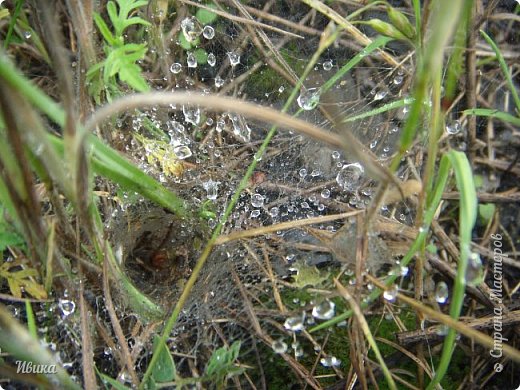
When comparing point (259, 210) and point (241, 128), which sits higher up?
point (241, 128)

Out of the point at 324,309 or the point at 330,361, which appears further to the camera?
the point at 330,361

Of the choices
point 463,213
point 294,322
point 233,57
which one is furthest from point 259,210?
point 463,213

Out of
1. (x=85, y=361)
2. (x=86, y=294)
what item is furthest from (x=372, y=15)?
(x=85, y=361)

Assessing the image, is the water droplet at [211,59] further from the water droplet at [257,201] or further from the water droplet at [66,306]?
the water droplet at [66,306]

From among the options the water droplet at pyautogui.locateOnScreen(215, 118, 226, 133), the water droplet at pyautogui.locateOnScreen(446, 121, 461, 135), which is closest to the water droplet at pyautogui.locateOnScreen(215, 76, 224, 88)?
the water droplet at pyautogui.locateOnScreen(215, 118, 226, 133)

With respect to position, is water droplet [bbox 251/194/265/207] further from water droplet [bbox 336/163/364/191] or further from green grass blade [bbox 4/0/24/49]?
green grass blade [bbox 4/0/24/49]

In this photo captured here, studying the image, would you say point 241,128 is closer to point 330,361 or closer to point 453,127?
point 453,127

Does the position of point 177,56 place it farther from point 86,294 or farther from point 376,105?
point 86,294
